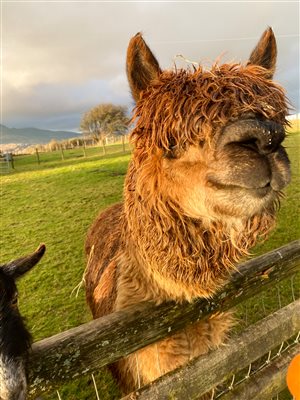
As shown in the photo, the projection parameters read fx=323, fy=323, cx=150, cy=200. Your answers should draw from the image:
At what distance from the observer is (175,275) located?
1.78 m

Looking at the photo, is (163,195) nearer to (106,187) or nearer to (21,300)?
(21,300)

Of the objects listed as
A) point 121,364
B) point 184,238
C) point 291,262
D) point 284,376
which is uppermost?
point 184,238

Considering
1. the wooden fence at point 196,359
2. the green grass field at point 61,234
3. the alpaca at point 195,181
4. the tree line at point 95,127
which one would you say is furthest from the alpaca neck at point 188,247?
the tree line at point 95,127

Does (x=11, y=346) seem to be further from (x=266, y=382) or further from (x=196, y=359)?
(x=266, y=382)

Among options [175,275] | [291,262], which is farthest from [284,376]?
[175,275]

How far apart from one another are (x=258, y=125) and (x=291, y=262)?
1561 millimetres

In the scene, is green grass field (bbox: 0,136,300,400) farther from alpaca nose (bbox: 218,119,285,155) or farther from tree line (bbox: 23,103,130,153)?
tree line (bbox: 23,103,130,153)

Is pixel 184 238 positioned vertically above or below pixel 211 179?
below

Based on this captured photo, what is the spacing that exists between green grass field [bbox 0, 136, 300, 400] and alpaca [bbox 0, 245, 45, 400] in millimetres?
1570

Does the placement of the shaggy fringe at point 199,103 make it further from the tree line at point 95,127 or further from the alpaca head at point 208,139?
the tree line at point 95,127

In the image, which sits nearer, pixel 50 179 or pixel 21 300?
pixel 21 300

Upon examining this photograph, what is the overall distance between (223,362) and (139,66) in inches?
71.4

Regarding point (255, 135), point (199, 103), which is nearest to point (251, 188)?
point (255, 135)

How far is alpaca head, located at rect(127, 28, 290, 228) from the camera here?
1321 millimetres
